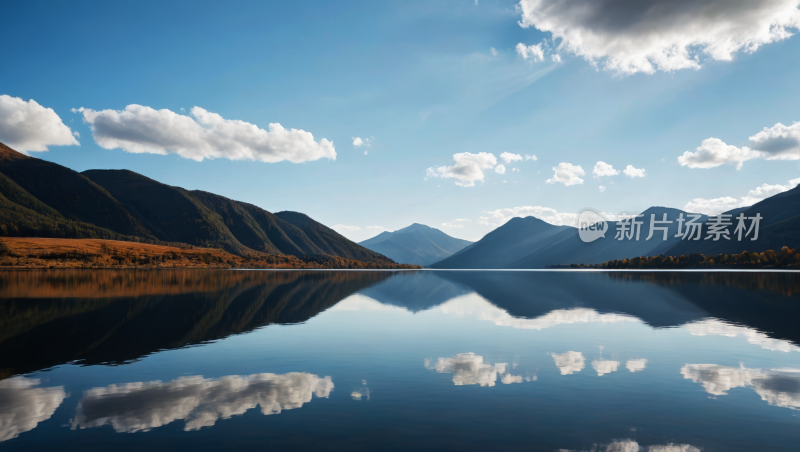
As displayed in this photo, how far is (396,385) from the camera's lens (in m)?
20.7

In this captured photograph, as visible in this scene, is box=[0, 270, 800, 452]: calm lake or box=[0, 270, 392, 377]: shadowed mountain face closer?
box=[0, 270, 800, 452]: calm lake

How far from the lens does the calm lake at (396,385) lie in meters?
14.3

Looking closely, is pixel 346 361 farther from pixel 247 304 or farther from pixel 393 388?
pixel 247 304

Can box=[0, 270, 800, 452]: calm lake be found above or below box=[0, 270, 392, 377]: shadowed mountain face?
above

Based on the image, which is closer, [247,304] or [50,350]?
[50,350]

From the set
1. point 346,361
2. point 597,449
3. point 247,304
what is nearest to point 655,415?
point 597,449

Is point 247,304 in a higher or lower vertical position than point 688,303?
lower

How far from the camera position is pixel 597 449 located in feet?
43.8

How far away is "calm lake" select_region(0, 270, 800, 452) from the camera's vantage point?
47.0 ft

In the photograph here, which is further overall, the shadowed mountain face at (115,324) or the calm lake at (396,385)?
the shadowed mountain face at (115,324)

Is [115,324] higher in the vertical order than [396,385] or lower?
lower

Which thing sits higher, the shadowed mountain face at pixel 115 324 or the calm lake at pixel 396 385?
the calm lake at pixel 396 385

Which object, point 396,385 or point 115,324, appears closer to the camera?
point 396,385

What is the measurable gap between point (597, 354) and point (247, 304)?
50.2 m
